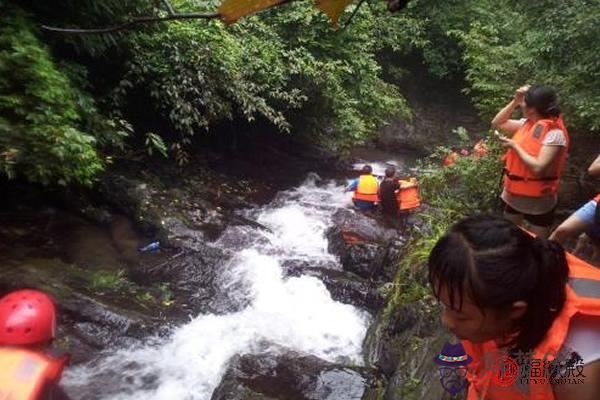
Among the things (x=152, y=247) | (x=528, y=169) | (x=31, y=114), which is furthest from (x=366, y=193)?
(x=31, y=114)

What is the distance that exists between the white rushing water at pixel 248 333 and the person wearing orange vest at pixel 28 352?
2423mm

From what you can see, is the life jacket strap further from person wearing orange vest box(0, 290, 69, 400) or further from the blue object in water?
the blue object in water

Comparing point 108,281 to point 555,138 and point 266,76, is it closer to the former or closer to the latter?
point 266,76

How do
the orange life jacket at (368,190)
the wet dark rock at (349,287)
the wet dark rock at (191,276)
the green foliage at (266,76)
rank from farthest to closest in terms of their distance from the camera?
the orange life jacket at (368,190), the green foliage at (266,76), the wet dark rock at (349,287), the wet dark rock at (191,276)

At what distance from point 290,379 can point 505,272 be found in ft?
14.4

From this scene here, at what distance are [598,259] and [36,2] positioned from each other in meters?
6.27

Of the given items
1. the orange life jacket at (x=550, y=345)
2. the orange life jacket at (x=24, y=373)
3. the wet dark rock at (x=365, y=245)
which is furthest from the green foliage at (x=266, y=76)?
the orange life jacket at (x=550, y=345)

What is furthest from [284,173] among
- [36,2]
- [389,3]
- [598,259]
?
[389,3]

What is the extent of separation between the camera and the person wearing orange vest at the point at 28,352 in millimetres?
2768

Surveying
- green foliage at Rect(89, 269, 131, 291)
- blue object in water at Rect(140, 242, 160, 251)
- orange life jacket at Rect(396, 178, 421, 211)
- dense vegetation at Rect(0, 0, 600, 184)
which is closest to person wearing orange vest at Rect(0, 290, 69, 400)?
dense vegetation at Rect(0, 0, 600, 184)

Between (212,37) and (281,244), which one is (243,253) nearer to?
(281,244)

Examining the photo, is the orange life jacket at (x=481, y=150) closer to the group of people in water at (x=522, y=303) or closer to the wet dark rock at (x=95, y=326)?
the wet dark rock at (x=95, y=326)

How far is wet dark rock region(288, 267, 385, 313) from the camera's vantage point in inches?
292

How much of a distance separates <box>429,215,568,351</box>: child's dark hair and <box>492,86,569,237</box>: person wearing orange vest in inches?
106
